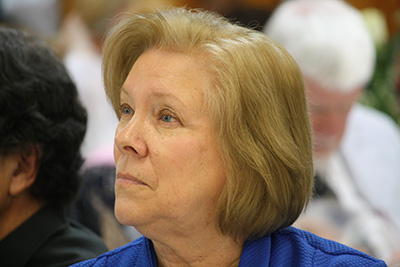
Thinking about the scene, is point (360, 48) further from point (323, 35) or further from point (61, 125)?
point (61, 125)

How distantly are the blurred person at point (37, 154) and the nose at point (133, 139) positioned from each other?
0.46 meters

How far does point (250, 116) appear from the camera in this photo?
55.8 inches

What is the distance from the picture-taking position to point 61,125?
Result: 187cm

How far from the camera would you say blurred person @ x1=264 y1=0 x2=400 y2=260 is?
3053mm

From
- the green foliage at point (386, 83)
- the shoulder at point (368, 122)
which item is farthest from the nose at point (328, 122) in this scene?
the green foliage at point (386, 83)

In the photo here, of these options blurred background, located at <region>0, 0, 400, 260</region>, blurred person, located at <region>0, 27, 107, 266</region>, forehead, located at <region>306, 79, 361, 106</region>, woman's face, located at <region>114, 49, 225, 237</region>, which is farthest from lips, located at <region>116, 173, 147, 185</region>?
forehead, located at <region>306, 79, 361, 106</region>

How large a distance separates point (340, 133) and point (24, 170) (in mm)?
1882

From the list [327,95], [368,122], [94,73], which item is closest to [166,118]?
[327,95]

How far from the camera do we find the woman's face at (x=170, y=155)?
4.59 feet

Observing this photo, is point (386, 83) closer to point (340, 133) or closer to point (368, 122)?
point (368, 122)

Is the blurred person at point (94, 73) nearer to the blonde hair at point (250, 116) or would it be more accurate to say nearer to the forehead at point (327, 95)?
the forehead at point (327, 95)

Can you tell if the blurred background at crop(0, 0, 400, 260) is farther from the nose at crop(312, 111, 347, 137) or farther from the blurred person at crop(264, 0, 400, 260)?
the nose at crop(312, 111, 347, 137)

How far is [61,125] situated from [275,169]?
711 millimetres

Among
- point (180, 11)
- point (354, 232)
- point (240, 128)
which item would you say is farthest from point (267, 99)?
point (354, 232)
